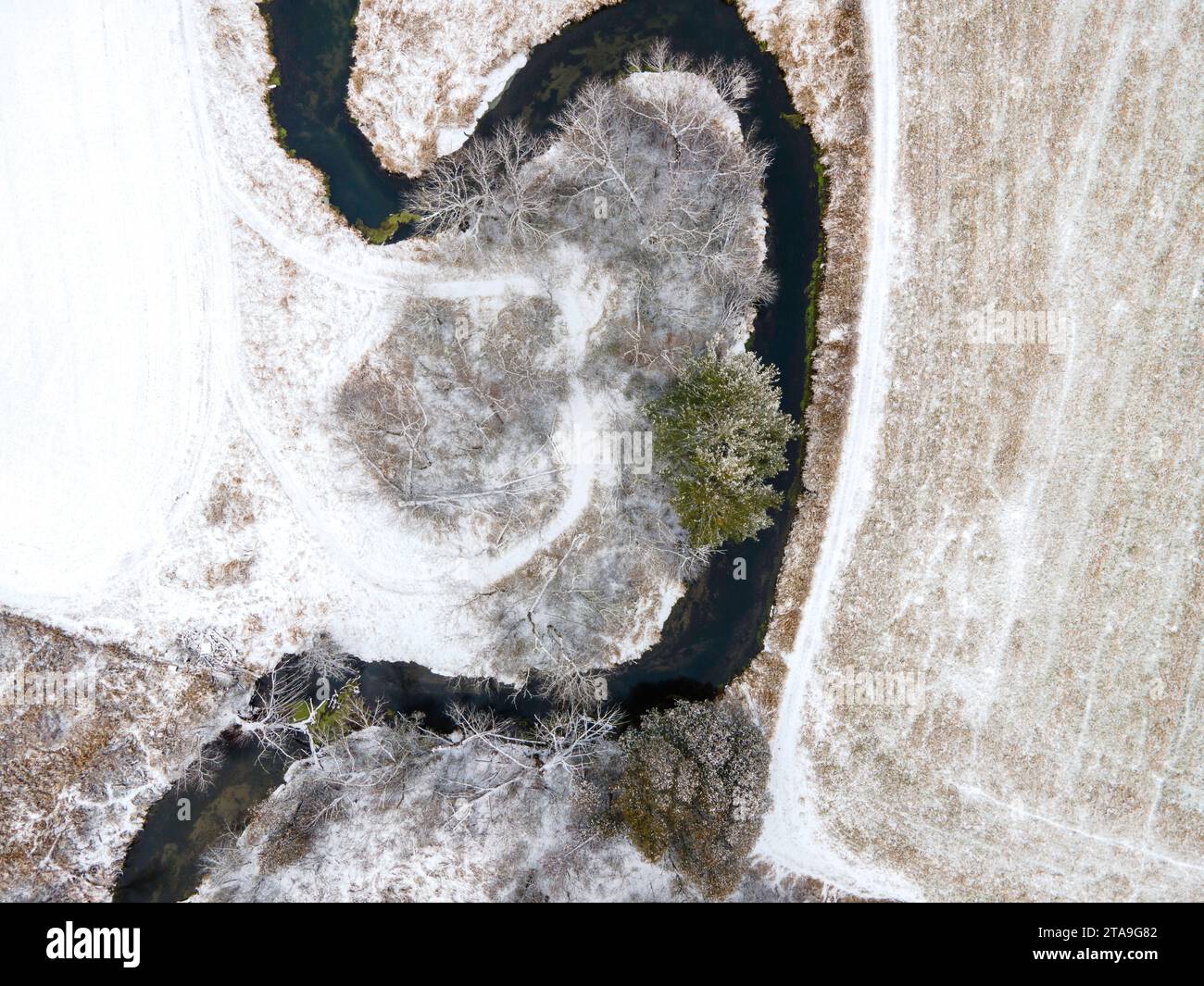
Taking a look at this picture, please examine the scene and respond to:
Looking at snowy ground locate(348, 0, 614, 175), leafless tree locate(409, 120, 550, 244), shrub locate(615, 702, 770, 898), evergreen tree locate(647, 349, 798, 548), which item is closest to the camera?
evergreen tree locate(647, 349, 798, 548)

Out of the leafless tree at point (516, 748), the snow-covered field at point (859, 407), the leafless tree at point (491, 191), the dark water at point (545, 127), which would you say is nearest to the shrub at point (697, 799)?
the leafless tree at point (516, 748)

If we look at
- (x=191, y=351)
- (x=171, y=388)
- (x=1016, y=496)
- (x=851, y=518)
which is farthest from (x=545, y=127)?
(x=1016, y=496)

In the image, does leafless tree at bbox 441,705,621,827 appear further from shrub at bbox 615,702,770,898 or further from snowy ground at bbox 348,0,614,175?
snowy ground at bbox 348,0,614,175

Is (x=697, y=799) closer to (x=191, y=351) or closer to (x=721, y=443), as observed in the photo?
(x=721, y=443)

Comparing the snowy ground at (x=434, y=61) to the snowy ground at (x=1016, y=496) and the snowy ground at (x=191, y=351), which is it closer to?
Answer: the snowy ground at (x=191, y=351)

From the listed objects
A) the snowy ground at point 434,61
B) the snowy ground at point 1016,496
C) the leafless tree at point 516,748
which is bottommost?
the leafless tree at point 516,748

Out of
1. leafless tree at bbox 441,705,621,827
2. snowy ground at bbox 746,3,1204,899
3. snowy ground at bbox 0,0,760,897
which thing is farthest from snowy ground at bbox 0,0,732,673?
snowy ground at bbox 746,3,1204,899
